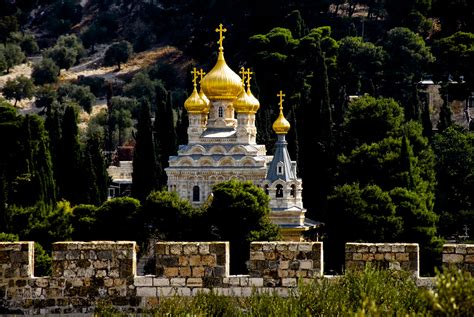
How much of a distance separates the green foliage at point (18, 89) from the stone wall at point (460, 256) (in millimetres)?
129513

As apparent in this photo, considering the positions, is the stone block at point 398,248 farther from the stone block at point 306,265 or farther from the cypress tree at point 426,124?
the cypress tree at point 426,124

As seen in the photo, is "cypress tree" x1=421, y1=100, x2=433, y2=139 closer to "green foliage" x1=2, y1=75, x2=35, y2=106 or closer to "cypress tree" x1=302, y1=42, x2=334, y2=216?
"cypress tree" x1=302, y1=42, x2=334, y2=216

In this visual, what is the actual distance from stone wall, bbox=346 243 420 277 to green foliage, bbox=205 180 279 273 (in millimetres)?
47656

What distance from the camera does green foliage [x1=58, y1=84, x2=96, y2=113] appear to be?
142500 mm

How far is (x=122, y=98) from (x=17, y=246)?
4935 inches

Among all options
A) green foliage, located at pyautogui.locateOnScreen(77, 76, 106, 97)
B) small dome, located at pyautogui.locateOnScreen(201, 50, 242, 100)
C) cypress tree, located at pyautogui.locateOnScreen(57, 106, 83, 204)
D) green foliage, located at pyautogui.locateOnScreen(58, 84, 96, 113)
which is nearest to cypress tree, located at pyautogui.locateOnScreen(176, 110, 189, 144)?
small dome, located at pyautogui.locateOnScreen(201, 50, 242, 100)

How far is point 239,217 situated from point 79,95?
7686cm

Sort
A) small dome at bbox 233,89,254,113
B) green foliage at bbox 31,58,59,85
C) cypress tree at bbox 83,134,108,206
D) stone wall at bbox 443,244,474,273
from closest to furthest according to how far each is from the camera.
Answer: stone wall at bbox 443,244,474,273 → cypress tree at bbox 83,134,108,206 → small dome at bbox 233,89,254,113 → green foliage at bbox 31,58,59,85

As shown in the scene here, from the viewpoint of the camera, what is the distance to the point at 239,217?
6762 cm

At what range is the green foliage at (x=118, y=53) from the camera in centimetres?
15825

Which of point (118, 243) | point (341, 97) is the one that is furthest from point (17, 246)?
point (341, 97)

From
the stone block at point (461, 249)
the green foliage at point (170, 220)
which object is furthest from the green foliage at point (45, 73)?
the stone block at point (461, 249)

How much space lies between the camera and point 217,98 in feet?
290

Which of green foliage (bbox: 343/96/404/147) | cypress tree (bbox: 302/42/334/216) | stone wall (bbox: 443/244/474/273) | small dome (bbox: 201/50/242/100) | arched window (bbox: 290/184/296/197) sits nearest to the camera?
stone wall (bbox: 443/244/474/273)
